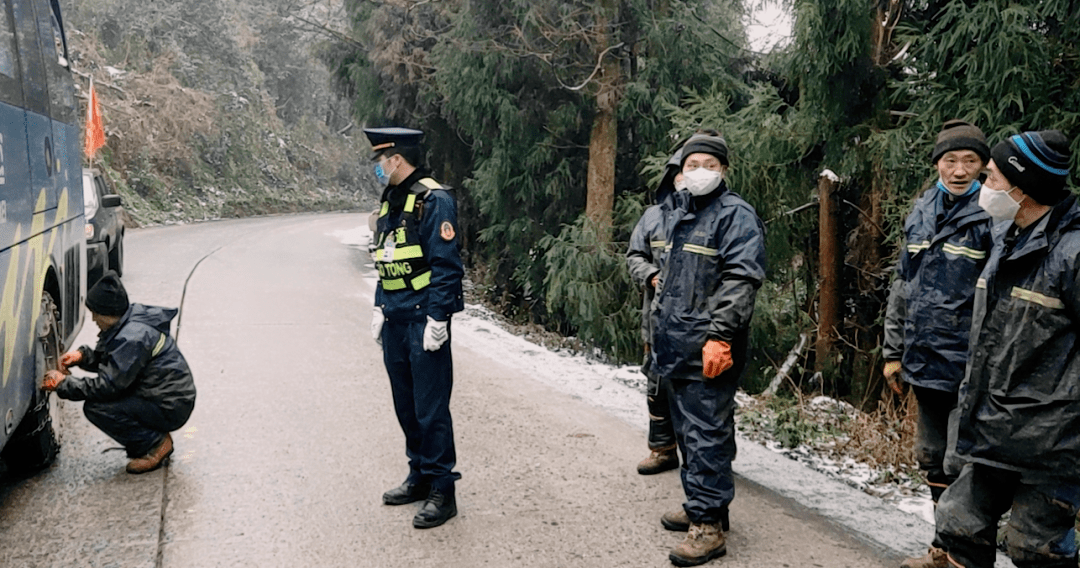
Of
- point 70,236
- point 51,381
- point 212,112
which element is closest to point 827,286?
point 70,236

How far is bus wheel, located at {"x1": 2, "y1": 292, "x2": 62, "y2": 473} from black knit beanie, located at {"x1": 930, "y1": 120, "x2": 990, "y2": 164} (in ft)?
16.6

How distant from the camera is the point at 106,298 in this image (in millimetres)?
5191

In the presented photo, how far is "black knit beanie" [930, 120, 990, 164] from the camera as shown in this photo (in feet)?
13.8

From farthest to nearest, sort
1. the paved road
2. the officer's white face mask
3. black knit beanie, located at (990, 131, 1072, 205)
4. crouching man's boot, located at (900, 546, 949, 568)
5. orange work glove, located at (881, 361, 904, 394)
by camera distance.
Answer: the officer's white face mask
orange work glove, located at (881, 361, 904, 394)
the paved road
crouching man's boot, located at (900, 546, 949, 568)
black knit beanie, located at (990, 131, 1072, 205)

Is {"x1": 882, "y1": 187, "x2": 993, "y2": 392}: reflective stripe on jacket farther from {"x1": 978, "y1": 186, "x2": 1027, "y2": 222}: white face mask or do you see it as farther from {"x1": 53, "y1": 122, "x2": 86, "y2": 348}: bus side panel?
{"x1": 53, "y1": 122, "x2": 86, "y2": 348}: bus side panel

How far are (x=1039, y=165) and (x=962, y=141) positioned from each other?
1138 mm

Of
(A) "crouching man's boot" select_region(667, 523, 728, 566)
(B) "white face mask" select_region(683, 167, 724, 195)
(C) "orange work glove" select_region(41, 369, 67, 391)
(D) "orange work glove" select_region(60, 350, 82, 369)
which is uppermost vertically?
(B) "white face mask" select_region(683, 167, 724, 195)

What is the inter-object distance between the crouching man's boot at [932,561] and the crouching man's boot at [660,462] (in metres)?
1.75

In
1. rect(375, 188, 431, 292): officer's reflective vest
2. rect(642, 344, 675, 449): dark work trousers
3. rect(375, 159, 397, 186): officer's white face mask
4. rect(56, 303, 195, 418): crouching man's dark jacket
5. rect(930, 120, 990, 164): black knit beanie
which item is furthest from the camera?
rect(642, 344, 675, 449): dark work trousers

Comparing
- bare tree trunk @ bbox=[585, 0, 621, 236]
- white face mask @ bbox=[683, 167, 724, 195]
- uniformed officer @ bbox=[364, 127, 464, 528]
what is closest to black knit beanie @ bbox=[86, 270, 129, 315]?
uniformed officer @ bbox=[364, 127, 464, 528]

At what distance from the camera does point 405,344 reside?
4789mm

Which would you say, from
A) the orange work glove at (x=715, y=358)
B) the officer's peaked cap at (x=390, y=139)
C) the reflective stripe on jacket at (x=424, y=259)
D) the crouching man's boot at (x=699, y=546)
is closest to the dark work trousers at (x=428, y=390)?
the reflective stripe on jacket at (x=424, y=259)

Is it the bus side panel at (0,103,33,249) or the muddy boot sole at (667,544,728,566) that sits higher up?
the bus side panel at (0,103,33,249)

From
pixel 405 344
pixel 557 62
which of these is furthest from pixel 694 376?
pixel 557 62
